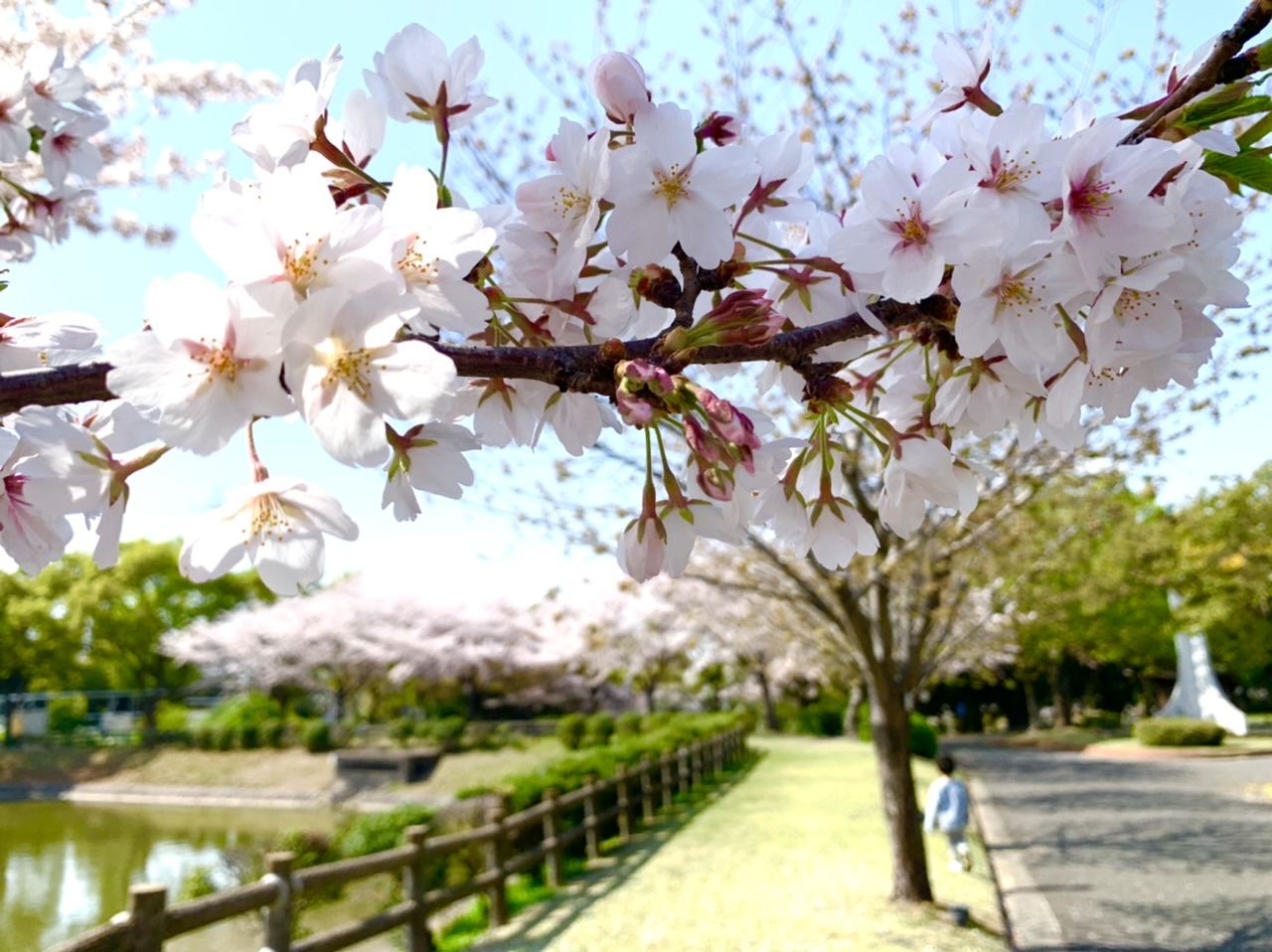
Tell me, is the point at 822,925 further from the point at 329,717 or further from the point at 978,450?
the point at 329,717

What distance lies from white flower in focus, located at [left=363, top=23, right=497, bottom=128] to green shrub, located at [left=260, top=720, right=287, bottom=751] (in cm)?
2595

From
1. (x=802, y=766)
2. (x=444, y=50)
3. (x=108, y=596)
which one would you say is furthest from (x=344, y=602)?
(x=444, y=50)

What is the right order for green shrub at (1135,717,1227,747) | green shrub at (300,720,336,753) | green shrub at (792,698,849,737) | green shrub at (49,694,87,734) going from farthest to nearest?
green shrub at (49,694,87,734) → green shrub at (792,698,849,737) → green shrub at (300,720,336,753) → green shrub at (1135,717,1227,747)

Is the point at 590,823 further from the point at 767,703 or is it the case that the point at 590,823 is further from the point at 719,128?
the point at 767,703

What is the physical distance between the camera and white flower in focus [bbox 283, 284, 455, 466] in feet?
1.86

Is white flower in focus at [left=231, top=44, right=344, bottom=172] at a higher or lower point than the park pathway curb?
higher

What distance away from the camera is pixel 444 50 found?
2.98 ft

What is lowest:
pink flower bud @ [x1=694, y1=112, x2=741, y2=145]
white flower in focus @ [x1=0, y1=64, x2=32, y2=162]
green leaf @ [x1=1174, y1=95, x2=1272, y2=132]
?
green leaf @ [x1=1174, y1=95, x2=1272, y2=132]

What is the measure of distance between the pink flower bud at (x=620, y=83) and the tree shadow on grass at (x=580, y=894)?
20.9 ft

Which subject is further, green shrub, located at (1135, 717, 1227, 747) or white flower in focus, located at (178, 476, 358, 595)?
green shrub, located at (1135, 717, 1227, 747)

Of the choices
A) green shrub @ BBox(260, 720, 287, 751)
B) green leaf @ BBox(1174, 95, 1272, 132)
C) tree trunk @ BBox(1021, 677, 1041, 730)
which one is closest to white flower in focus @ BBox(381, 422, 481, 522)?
green leaf @ BBox(1174, 95, 1272, 132)

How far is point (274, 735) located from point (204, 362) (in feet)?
86.1

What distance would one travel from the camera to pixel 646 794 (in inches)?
458

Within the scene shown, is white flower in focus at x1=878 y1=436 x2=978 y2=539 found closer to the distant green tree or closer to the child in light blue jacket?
the child in light blue jacket
